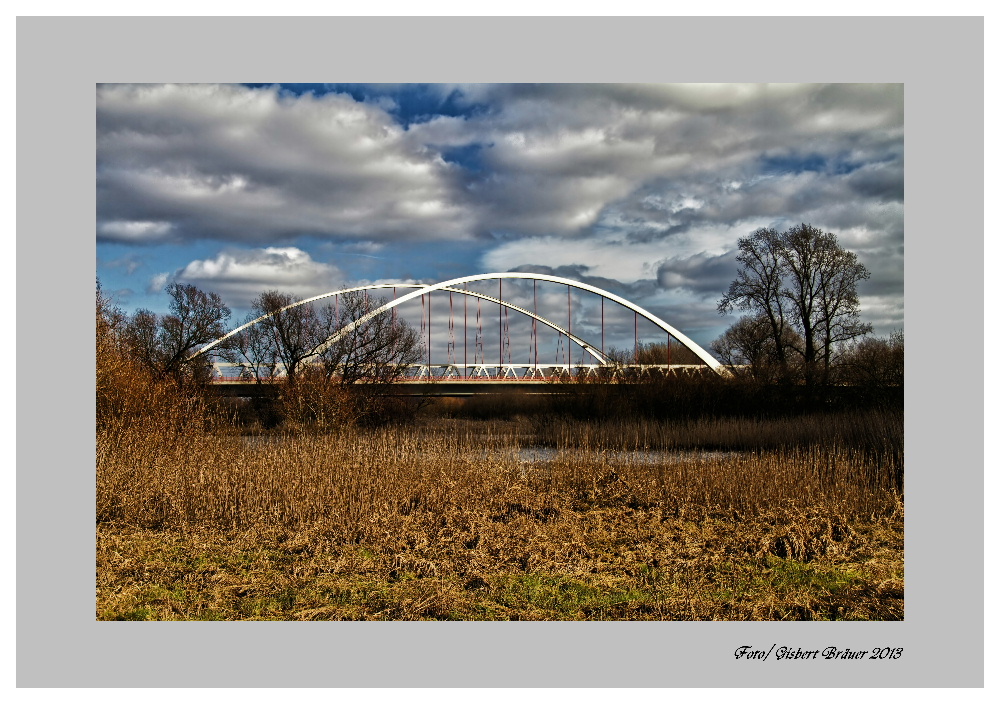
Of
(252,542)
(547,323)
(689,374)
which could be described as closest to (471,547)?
(252,542)

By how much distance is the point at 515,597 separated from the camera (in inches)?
270

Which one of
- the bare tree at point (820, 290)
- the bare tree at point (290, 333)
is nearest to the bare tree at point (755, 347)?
the bare tree at point (820, 290)

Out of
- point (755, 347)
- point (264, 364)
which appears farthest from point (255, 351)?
point (755, 347)

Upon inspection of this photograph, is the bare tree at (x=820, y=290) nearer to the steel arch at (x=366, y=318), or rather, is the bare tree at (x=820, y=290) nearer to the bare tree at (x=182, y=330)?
the steel arch at (x=366, y=318)

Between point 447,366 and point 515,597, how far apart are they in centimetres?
3119

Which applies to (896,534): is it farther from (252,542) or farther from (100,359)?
(100,359)

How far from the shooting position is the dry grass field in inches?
264

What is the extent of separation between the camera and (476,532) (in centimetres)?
934

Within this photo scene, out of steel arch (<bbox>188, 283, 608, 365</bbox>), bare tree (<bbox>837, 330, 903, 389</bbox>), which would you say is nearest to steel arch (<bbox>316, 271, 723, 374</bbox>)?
steel arch (<bbox>188, 283, 608, 365</bbox>)

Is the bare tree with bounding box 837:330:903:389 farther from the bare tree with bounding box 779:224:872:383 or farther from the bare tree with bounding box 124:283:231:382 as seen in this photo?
the bare tree with bounding box 124:283:231:382

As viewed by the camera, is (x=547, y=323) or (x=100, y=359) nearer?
(x=100, y=359)

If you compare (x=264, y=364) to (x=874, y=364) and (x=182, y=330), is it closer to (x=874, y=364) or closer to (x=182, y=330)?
(x=182, y=330)

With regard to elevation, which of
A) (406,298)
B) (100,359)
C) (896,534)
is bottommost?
(896,534)

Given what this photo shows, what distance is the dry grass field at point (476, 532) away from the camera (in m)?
6.70
